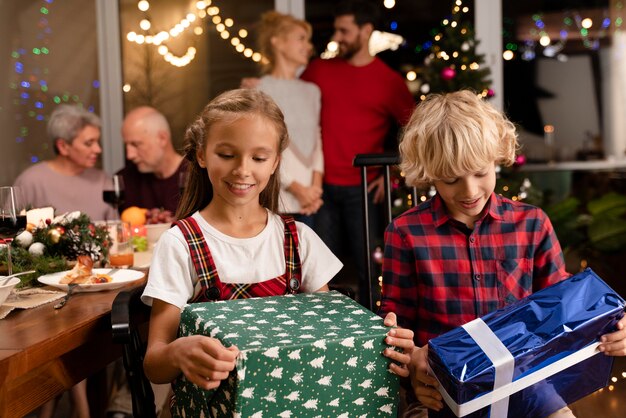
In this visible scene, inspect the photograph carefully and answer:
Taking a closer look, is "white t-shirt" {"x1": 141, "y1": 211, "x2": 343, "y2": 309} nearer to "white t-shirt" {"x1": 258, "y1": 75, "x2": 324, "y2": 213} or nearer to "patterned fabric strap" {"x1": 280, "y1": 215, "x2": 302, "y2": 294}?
"patterned fabric strap" {"x1": 280, "y1": 215, "x2": 302, "y2": 294}

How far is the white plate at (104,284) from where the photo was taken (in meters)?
1.95

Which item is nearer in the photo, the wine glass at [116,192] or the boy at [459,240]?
the boy at [459,240]

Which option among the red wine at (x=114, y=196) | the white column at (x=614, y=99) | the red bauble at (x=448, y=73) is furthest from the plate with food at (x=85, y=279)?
the white column at (x=614, y=99)

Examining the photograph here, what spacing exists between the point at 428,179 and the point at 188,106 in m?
3.33

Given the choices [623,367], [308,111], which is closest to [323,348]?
[308,111]

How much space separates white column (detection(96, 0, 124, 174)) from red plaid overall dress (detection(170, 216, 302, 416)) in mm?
3326

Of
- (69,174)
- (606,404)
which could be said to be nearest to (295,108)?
(69,174)

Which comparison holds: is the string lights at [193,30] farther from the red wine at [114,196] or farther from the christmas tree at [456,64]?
the red wine at [114,196]

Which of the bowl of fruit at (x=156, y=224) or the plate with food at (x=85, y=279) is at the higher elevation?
the bowl of fruit at (x=156, y=224)

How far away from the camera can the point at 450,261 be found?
1.71 metres

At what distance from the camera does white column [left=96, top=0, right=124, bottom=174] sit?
481cm

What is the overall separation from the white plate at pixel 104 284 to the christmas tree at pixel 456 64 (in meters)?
2.32

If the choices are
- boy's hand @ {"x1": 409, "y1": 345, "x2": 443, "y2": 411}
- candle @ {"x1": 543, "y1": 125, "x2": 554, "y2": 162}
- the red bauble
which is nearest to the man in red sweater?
the red bauble

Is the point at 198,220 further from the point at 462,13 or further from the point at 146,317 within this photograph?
the point at 462,13
